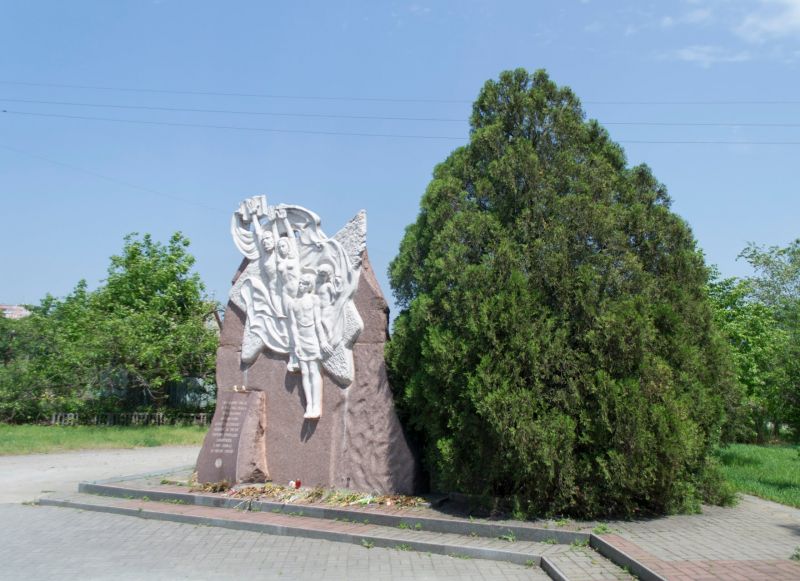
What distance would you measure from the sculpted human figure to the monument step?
136 cm

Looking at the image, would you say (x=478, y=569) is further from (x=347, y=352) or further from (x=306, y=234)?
(x=306, y=234)

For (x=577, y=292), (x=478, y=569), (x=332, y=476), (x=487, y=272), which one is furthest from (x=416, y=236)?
(x=478, y=569)

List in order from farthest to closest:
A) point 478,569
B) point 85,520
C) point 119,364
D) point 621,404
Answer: point 119,364, point 85,520, point 621,404, point 478,569

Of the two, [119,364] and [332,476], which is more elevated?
[119,364]

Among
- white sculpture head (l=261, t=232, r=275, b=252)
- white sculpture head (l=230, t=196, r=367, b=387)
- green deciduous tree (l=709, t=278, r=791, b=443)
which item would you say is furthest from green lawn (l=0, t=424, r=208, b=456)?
green deciduous tree (l=709, t=278, r=791, b=443)

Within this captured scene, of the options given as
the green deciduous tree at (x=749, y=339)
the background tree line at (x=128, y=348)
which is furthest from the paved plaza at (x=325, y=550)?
the background tree line at (x=128, y=348)

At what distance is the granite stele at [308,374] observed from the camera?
785 centimetres

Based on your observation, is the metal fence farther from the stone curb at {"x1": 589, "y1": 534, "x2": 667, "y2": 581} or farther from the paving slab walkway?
the stone curb at {"x1": 589, "y1": 534, "x2": 667, "y2": 581}

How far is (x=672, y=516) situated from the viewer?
6.73 m

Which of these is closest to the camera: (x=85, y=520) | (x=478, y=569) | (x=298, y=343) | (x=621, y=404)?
(x=478, y=569)

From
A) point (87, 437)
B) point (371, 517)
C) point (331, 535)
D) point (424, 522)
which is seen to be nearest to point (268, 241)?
point (371, 517)

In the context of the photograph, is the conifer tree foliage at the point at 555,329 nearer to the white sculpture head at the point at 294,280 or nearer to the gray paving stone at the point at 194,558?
the white sculpture head at the point at 294,280

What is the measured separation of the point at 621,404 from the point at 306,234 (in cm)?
457

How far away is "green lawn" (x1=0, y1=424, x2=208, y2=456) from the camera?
580 inches
